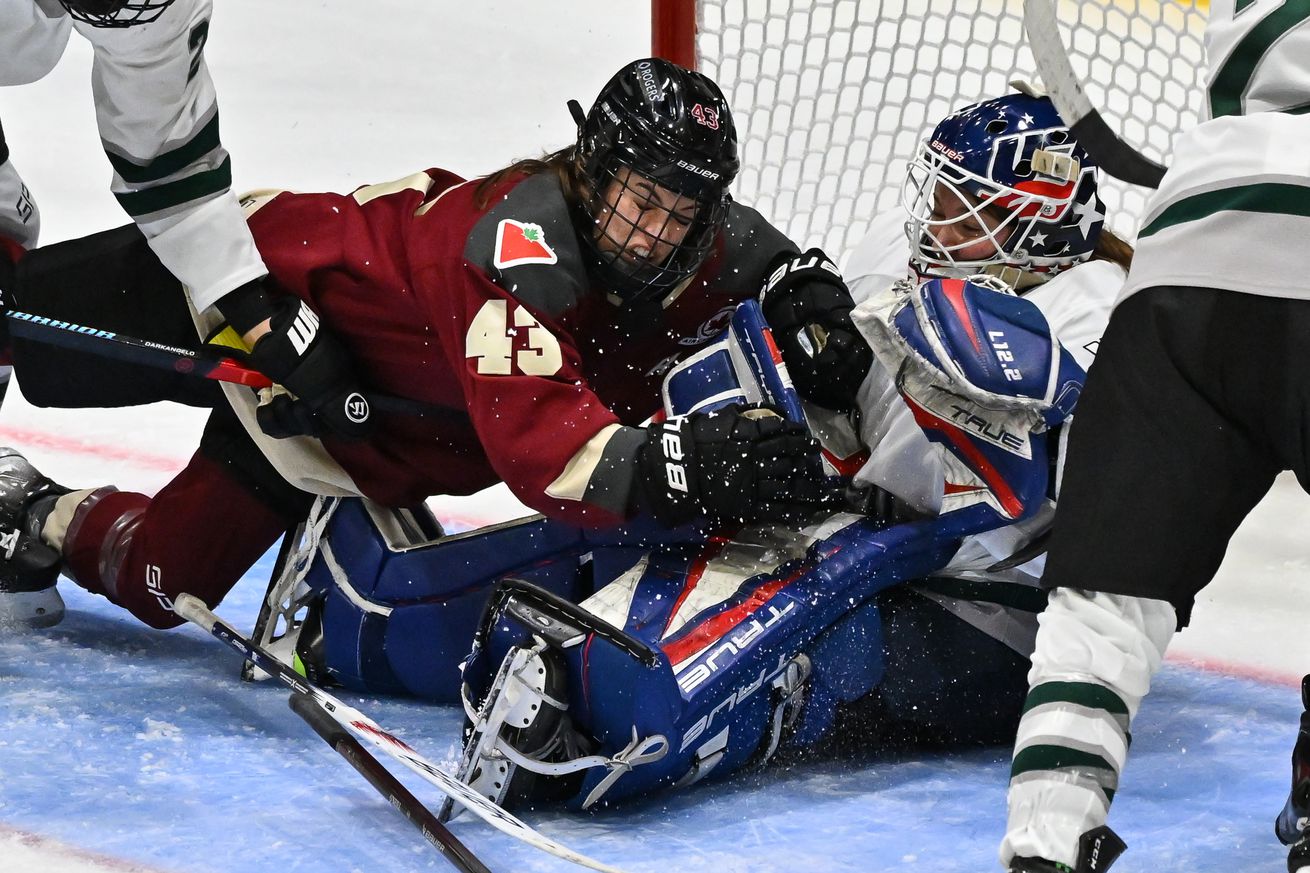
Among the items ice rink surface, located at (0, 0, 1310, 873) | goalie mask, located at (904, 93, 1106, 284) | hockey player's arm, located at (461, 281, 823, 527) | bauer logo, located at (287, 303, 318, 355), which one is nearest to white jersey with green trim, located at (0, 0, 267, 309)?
bauer logo, located at (287, 303, 318, 355)

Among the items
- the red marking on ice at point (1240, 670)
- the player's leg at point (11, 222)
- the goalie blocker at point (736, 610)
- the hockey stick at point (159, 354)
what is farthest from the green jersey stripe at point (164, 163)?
the red marking on ice at point (1240, 670)

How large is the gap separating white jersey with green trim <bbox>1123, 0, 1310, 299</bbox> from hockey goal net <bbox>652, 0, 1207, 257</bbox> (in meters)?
1.66

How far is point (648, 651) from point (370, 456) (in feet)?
2.66

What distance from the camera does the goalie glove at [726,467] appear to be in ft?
7.11

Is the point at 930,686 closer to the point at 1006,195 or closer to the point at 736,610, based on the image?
the point at 736,610

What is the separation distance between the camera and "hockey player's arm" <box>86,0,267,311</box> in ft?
8.27

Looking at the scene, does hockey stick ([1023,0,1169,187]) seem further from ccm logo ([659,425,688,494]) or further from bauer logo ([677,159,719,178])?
ccm logo ([659,425,688,494])

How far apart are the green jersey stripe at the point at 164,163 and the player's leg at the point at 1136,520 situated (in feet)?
5.34

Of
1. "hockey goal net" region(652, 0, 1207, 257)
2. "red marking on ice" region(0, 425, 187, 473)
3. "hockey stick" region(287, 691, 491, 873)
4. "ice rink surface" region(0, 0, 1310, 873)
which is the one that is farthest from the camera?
"red marking on ice" region(0, 425, 187, 473)

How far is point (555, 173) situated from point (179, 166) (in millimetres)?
647

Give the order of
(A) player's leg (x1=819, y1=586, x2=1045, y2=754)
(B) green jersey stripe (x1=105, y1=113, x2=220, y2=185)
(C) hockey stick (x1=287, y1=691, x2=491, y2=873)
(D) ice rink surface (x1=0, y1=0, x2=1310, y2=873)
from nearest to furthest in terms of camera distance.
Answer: (C) hockey stick (x1=287, y1=691, x2=491, y2=873)
(D) ice rink surface (x1=0, y1=0, x2=1310, y2=873)
(A) player's leg (x1=819, y1=586, x2=1045, y2=754)
(B) green jersey stripe (x1=105, y1=113, x2=220, y2=185)

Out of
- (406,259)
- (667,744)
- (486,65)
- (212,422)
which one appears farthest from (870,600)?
(486,65)

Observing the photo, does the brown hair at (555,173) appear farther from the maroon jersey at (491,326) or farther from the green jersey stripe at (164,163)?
the green jersey stripe at (164,163)

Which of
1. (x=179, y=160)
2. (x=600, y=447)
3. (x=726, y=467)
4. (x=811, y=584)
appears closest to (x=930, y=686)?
(x=811, y=584)
